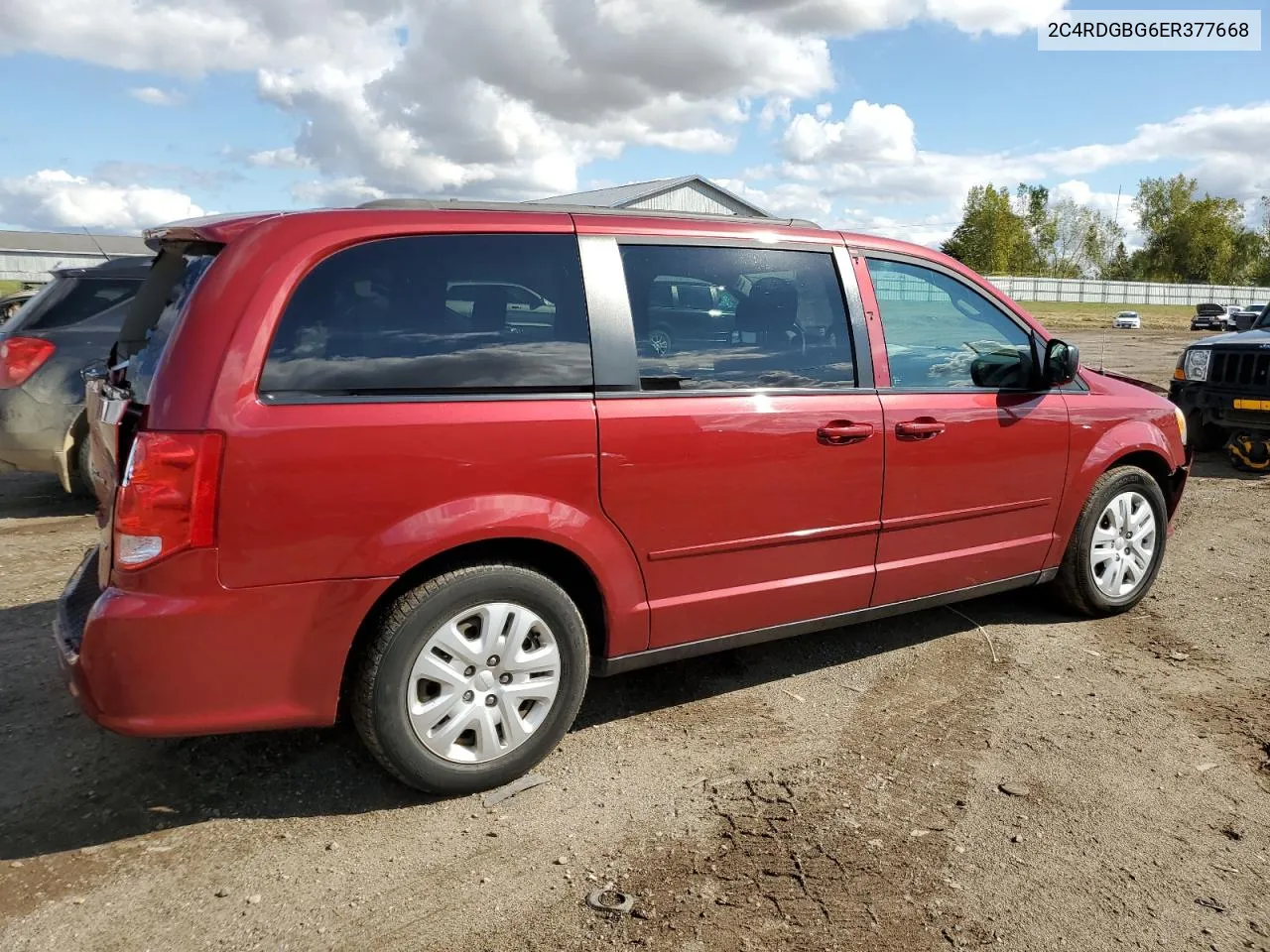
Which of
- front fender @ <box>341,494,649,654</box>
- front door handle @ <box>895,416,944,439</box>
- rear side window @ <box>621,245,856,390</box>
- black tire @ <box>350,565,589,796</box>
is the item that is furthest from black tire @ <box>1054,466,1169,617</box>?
black tire @ <box>350,565,589,796</box>

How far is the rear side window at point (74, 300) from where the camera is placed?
22.0ft

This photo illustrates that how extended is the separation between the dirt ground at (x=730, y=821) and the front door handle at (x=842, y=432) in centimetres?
108

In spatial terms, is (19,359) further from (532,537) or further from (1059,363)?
(1059,363)

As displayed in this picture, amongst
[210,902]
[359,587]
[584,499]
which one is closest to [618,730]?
[584,499]

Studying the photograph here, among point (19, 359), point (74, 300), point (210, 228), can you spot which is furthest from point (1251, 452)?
point (19, 359)

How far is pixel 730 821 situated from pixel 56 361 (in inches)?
235

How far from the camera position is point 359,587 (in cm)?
282

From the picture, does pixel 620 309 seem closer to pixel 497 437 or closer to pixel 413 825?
pixel 497 437

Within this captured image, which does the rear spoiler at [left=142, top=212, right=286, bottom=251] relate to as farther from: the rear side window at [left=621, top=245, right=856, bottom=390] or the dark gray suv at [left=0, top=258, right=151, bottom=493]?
the dark gray suv at [left=0, top=258, right=151, bottom=493]

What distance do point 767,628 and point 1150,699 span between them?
165cm

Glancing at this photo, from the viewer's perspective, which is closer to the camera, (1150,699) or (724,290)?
(724,290)

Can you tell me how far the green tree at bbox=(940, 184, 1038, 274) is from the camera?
7375 centimetres

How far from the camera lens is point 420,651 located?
293 cm

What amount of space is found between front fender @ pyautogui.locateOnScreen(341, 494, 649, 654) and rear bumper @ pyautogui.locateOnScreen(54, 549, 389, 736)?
113mm
